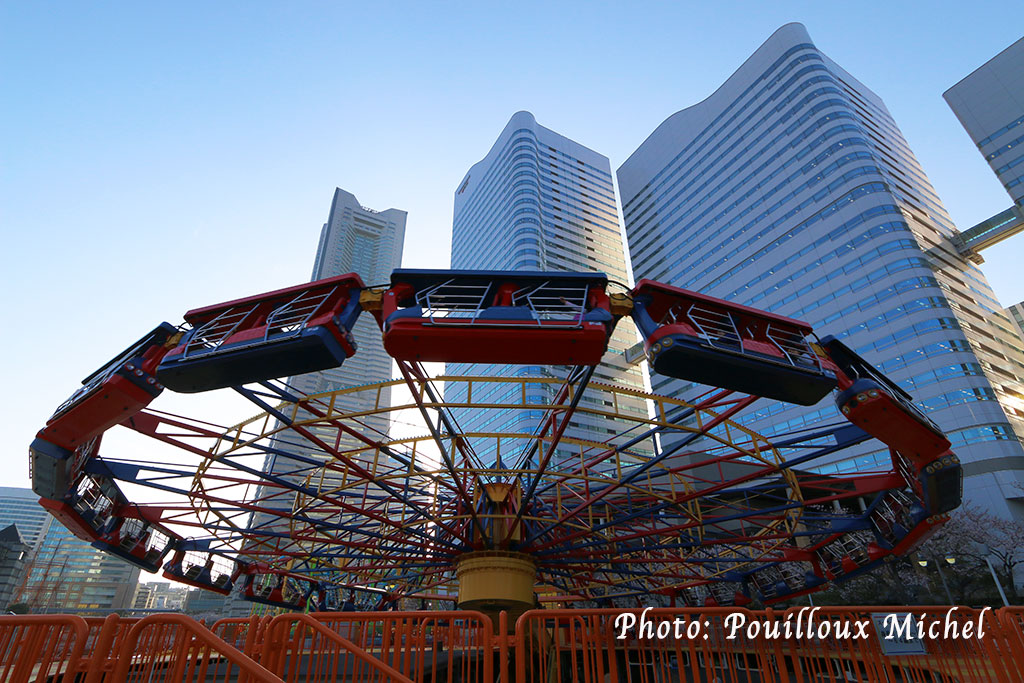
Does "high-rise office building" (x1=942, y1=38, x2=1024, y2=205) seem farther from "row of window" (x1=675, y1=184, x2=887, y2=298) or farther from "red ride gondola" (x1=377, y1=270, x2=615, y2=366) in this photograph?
"red ride gondola" (x1=377, y1=270, x2=615, y2=366)

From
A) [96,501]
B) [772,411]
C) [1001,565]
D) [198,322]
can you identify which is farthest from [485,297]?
[772,411]

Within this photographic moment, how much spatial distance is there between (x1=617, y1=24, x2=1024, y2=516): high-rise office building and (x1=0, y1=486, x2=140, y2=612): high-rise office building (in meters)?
145

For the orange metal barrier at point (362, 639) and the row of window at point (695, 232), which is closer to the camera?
the orange metal barrier at point (362, 639)

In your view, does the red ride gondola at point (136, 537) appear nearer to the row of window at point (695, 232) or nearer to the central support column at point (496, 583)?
the central support column at point (496, 583)

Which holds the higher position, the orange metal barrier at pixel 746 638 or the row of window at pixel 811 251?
the row of window at pixel 811 251

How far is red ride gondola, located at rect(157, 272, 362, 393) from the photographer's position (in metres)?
11.4

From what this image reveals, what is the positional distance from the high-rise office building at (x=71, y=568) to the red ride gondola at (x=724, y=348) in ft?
495

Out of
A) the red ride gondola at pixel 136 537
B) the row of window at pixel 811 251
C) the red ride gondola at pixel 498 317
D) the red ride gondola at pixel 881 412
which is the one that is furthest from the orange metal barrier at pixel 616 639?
the row of window at pixel 811 251

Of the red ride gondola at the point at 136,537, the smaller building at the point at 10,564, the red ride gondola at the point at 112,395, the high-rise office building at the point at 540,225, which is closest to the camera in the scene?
the red ride gondola at the point at 112,395

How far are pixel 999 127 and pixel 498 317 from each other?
10239cm

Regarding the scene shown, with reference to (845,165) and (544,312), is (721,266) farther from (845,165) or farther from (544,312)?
(544,312)

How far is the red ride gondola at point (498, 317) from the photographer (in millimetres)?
11102

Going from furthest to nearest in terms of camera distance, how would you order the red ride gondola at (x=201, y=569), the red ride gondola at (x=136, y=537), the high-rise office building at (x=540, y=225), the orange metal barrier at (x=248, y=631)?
1. the high-rise office building at (x=540, y=225)
2. the red ride gondola at (x=201, y=569)
3. the red ride gondola at (x=136, y=537)
4. the orange metal barrier at (x=248, y=631)

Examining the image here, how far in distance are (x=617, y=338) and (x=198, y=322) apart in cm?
12424
